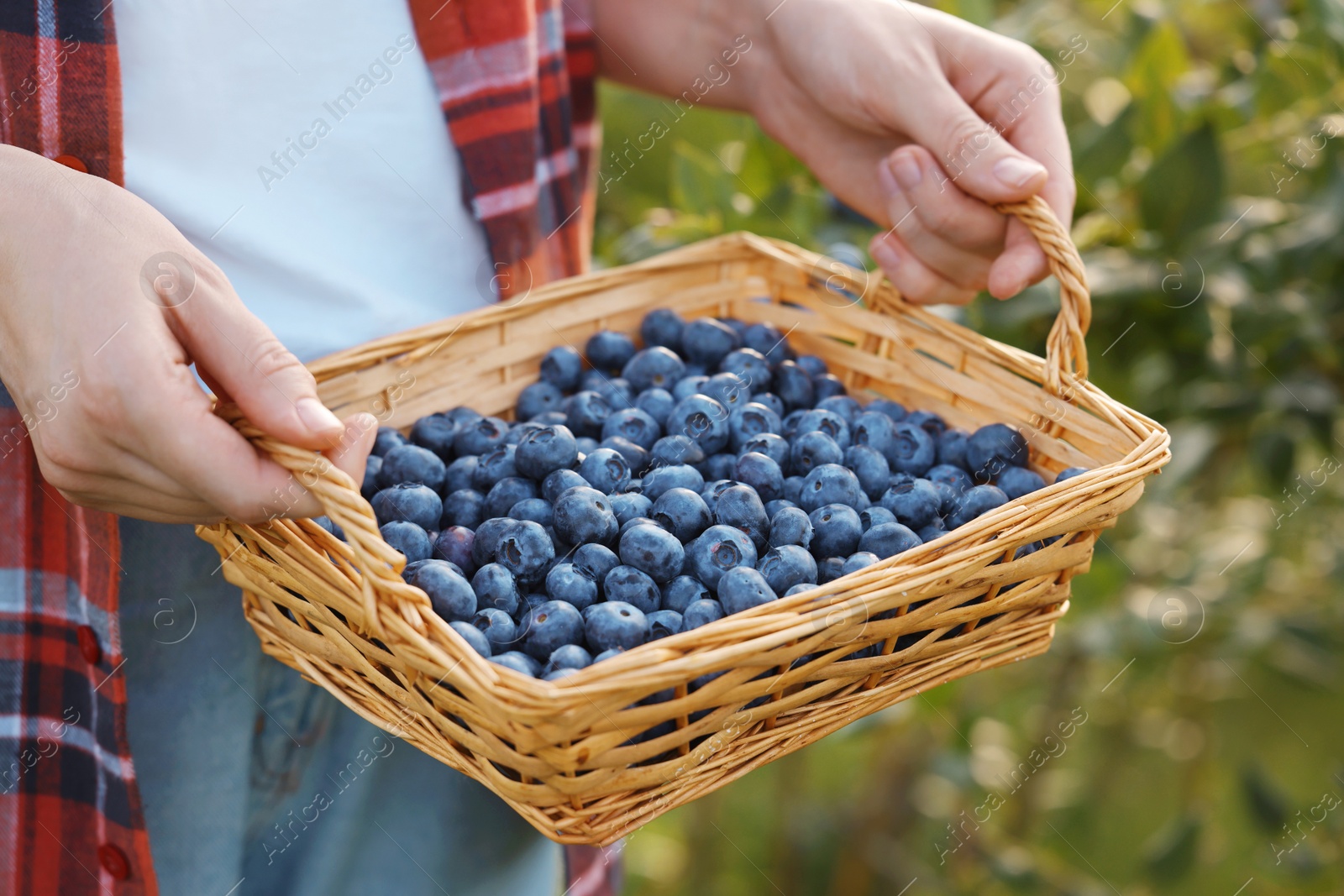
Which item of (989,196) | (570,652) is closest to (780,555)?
(570,652)

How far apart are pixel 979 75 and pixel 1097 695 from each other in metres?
1.62

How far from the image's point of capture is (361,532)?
0.65 metres

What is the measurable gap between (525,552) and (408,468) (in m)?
0.19

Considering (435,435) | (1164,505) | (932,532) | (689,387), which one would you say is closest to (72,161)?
(435,435)

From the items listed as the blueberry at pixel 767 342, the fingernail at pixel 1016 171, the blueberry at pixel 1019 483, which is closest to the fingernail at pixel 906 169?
the fingernail at pixel 1016 171

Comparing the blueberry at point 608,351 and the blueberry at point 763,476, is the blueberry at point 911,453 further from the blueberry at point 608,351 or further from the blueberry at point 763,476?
the blueberry at point 608,351

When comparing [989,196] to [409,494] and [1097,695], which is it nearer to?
[409,494]

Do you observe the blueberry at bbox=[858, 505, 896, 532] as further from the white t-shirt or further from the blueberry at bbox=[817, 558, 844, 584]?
the white t-shirt

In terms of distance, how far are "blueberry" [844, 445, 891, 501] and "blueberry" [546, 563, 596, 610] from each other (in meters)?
0.31

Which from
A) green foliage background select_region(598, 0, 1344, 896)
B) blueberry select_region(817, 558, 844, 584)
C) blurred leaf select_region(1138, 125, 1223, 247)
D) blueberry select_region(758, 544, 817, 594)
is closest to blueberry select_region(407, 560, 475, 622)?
blueberry select_region(758, 544, 817, 594)

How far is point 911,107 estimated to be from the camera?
1.08 metres

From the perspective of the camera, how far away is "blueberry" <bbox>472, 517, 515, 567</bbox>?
855 millimetres

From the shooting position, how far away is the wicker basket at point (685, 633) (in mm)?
646

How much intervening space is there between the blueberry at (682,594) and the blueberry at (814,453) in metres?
0.22
